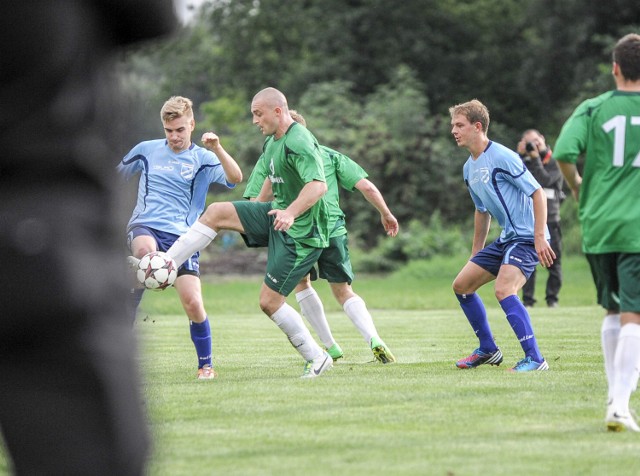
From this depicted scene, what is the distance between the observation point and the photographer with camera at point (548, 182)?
1669 cm

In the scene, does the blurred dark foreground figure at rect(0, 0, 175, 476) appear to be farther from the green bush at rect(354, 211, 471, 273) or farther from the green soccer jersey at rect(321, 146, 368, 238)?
the green bush at rect(354, 211, 471, 273)

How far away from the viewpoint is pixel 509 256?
8.81 metres

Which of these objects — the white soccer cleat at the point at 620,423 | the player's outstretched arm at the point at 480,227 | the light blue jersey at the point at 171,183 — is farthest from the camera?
the player's outstretched arm at the point at 480,227

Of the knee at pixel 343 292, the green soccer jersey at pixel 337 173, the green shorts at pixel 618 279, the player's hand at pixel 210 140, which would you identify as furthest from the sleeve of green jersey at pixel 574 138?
the green soccer jersey at pixel 337 173

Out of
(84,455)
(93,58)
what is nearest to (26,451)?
(84,455)

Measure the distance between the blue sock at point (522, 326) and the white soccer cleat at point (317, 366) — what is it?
1.38 metres

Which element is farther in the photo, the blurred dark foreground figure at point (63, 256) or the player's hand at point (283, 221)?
the player's hand at point (283, 221)

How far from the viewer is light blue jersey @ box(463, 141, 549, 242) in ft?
29.1

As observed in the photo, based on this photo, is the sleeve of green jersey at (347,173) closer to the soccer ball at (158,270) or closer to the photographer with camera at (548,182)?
the soccer ball at (158,270)

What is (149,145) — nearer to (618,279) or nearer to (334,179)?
(334,179)

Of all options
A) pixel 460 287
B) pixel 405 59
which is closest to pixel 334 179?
pixel 460 287

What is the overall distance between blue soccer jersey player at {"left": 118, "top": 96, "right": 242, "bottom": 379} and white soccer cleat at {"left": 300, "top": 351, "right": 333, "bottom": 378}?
3.43 feet

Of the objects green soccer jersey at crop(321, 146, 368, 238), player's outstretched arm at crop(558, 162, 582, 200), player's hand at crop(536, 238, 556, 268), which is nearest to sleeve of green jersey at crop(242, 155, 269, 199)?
green soccer jersey at crop(321, 146, 368, 238)

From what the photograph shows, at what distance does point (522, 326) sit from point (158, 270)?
8.62ft
